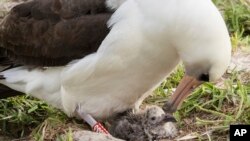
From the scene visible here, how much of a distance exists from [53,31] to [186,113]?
4.00ft

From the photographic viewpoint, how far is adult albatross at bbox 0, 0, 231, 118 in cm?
613

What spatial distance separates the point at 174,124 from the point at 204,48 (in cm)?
89

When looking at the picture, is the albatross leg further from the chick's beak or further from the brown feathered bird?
the chick's beak

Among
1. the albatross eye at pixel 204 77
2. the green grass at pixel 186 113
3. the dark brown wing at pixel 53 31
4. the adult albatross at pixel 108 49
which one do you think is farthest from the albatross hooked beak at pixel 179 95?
the dark brown wing at pixel 53 31

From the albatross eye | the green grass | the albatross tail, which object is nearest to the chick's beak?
the green grass

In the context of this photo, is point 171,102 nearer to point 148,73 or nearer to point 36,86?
point 148,73

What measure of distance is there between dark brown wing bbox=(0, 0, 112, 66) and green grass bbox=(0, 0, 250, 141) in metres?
0.50

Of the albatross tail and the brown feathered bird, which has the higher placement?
the albatross tail

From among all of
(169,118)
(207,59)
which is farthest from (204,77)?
(169,118)

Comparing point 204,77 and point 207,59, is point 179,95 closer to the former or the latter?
point 204,77

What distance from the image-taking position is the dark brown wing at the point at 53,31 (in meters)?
6.54

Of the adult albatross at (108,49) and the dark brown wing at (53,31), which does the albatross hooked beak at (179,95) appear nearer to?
the adult albatross at (108,49)

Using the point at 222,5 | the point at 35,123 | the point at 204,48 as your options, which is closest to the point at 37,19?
the point at 35,123

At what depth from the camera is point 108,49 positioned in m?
6.41
